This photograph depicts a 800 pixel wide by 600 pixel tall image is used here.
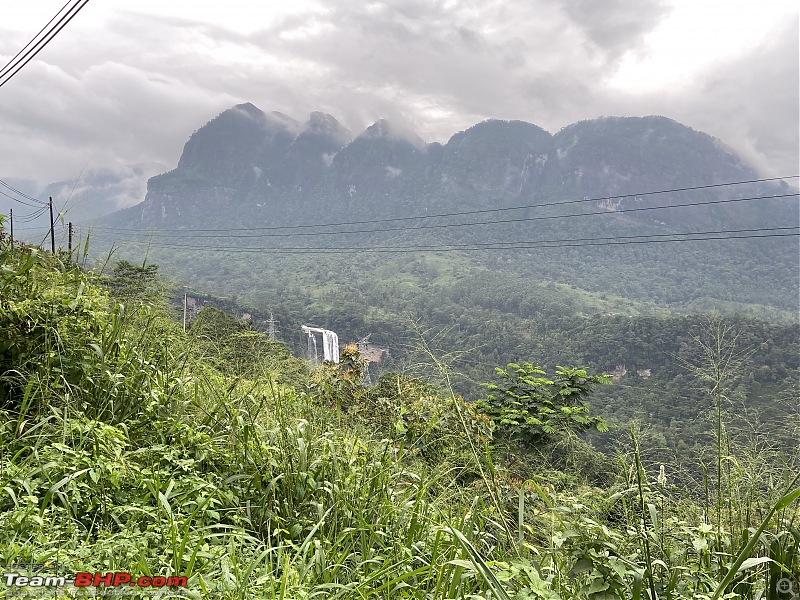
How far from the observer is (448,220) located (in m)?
150

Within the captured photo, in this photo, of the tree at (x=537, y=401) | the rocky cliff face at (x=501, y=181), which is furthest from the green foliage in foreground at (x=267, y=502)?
the rocky cliff face at (x=501, y=181)

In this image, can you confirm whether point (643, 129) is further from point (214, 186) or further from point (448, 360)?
point (448, 360)

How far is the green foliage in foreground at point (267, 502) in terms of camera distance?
1.34m

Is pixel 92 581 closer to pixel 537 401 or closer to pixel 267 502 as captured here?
pixel 267 502

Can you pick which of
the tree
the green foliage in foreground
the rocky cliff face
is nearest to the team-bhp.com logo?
the green foliage in foreground

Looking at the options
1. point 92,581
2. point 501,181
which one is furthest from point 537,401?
point 501,181

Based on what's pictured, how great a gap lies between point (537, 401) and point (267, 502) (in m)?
7.79

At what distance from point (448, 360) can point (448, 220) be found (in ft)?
492

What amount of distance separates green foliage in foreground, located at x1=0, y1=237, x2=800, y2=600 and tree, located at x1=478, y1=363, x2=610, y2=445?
5.49 meters

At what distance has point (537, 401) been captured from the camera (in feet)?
29.3

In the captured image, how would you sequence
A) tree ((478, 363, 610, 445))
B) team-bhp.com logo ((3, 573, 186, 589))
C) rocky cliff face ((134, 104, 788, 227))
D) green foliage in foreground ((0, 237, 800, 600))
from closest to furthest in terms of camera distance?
team-bhp.com logo ((3, 573, 186, 589))
green foliage in foreground ((0, 237, 800, 600))
tree ((478, 363, 610, 445))
rocky cliff face ((134, 104, 788, 227))

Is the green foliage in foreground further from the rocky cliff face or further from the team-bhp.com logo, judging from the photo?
the rocky cliff face

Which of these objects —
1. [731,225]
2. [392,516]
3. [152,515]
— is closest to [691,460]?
[392,516]

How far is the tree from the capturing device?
8289mm
